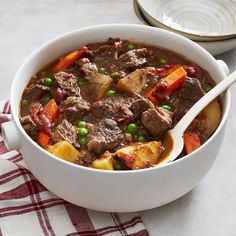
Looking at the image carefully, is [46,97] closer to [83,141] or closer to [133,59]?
[83,141]

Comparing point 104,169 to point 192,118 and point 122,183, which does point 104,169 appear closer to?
point 122,183

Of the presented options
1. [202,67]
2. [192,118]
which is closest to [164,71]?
[202,67]

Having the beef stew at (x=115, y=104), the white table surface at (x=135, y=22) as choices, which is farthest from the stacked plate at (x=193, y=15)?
the beef stew at (x=115, y=104)

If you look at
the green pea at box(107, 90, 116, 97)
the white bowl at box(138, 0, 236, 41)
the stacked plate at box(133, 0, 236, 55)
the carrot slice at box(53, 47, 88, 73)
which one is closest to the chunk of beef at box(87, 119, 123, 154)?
the green pea at box(107, 90, 116, 97)

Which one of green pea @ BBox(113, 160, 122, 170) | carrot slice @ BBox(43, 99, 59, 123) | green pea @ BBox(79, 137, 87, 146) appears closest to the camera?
green pea @ BBox(113, 160, 122, 170)

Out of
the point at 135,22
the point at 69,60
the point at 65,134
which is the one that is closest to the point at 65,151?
the point at 65,134

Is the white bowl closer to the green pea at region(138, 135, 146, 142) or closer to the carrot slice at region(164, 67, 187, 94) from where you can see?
the carrot slice at region(164, 67, 187, 94)
